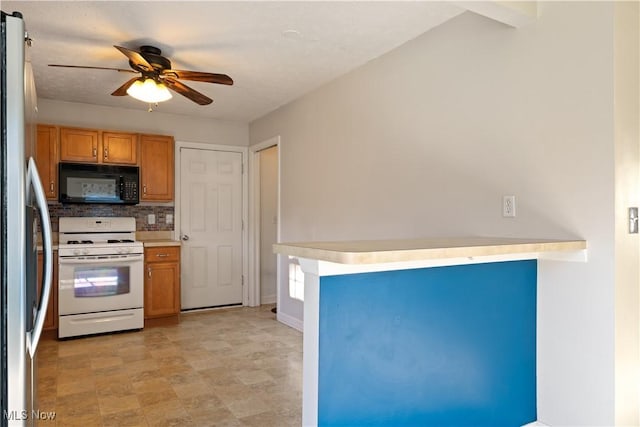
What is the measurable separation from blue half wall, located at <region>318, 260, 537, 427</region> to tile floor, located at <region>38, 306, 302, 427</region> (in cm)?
101

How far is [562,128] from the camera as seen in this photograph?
6.62 ft

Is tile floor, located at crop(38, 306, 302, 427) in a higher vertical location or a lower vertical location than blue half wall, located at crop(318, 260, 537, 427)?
lower

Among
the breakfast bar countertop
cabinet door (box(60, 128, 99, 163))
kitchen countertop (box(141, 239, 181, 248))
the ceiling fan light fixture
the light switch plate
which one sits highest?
the ceiling fan light fixture

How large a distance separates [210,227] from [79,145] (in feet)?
5.71

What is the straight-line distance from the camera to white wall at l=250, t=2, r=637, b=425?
1885mm

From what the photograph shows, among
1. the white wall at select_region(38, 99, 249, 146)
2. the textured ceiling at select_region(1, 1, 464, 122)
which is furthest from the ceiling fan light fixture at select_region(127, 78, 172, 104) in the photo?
the white wall at select_region(38, 99, 249, 146)

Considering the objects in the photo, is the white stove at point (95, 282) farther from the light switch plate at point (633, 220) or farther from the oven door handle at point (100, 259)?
the light switch plate at point (633, 220)

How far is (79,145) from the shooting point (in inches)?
174

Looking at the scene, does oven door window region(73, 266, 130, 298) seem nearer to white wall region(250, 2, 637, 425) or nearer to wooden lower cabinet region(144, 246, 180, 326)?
wooden lower cabinet region(144, 246, 180, 326)

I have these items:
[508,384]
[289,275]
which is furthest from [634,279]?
[289,275]

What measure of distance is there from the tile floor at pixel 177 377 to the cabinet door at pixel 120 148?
1884 mm

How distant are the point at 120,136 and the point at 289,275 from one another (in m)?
2.44

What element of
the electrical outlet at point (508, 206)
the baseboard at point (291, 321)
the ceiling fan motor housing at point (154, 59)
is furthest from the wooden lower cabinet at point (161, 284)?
the electrical outlet at point (508, 206)

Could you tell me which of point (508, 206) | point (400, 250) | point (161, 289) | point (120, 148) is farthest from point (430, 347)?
point (120, 148)
